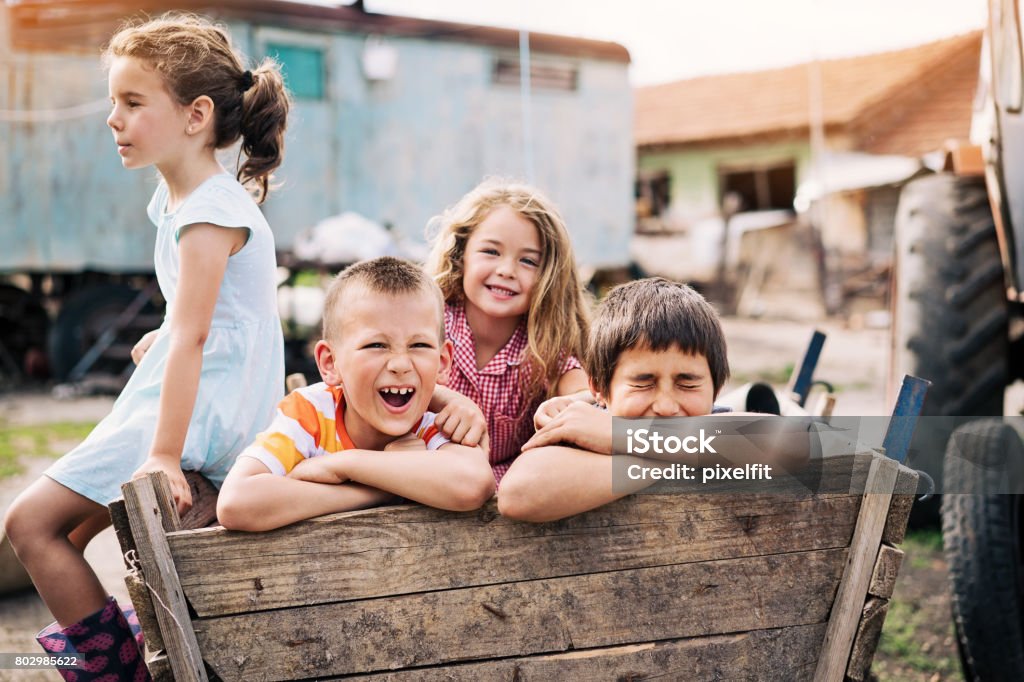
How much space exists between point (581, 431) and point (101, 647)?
1.18 metres

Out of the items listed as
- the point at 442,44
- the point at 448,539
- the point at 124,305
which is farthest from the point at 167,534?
the point at 442,44

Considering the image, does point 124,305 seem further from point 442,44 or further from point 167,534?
point 167,534

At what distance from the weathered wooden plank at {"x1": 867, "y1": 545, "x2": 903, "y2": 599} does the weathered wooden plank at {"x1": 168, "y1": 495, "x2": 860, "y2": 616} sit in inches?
2.8

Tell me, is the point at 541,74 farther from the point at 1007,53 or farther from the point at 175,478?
the point at 175,478

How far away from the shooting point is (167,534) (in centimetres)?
158

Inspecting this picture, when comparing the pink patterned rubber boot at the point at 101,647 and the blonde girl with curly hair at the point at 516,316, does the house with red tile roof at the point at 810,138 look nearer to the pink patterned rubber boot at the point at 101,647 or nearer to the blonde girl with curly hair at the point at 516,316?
the blonde girl with curly hair at the point at 516,316

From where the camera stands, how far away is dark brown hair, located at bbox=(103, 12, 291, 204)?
2.10 m

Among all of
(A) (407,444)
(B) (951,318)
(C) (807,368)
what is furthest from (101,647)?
(B) (951,318)

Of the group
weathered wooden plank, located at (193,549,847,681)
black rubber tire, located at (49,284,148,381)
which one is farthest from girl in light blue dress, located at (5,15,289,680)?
black rubber tire, located at (49,284,148,381)

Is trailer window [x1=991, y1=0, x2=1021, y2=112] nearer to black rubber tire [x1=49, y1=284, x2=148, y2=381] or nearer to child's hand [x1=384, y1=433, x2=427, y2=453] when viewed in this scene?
child's hand [x1=384, y1=433, x2=427, y2=453]

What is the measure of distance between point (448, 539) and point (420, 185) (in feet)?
31.3

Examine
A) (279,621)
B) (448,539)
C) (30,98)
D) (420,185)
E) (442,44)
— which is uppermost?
(442,44)

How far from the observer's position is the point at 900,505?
1699 millimetres

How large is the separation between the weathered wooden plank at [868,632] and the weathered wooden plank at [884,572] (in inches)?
0.8
